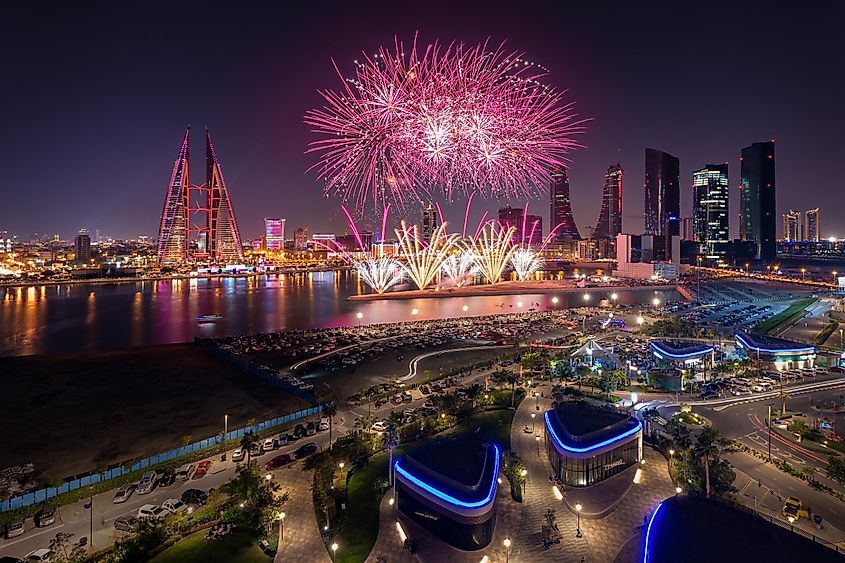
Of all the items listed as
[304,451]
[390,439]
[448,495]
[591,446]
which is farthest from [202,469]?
[591,446]

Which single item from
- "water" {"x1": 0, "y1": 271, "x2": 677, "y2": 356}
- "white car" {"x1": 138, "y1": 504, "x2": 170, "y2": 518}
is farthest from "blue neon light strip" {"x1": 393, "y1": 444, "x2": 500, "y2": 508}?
"water" {"x1": 0, "y1": 271, "x2": 677, "y2": 356}

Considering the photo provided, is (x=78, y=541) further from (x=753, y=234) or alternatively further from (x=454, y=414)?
(x=753, y=234)

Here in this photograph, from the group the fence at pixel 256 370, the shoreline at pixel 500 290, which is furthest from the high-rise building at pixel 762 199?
the fence at pixel 256 370

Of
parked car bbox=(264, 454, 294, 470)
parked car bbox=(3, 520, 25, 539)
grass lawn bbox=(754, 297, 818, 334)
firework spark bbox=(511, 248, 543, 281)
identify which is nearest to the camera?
parked car bbox=(3, 520, 25, 539)

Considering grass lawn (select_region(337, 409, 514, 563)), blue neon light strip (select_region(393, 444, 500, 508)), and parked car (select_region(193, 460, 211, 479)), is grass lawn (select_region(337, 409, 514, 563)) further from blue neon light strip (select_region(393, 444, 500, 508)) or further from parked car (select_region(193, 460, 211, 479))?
parked car (select_region(193, 460, 211, 479))

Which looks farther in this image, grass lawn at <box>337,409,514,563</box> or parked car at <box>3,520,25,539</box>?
parked car at <box>3,520,25,539</box>

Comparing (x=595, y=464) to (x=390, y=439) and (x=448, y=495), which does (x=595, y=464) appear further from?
(x=390, y=439)
